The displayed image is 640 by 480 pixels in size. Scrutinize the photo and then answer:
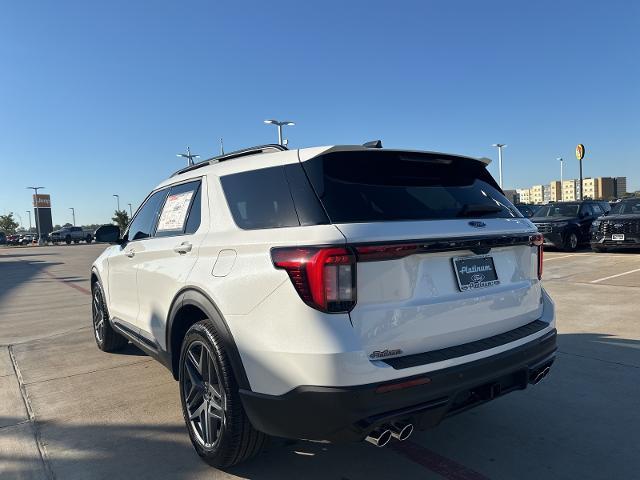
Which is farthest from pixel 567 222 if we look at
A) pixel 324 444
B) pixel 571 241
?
pixel 324 444

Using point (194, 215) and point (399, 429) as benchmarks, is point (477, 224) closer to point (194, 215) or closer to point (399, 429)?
point (399, 429)

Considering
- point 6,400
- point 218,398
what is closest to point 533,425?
point 218,398

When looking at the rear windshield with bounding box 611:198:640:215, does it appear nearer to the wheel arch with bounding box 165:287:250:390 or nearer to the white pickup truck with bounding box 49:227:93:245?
the wheel arch with bounding box 165:287:250:390

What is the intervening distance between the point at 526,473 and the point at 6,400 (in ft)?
13.6

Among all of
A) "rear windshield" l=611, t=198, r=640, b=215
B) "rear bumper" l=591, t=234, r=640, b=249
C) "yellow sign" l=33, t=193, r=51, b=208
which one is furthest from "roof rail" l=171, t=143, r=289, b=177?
"yellow sign" l=33, t=193, r=51, b=208

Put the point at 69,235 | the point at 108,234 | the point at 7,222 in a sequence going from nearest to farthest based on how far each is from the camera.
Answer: the point at 108,234 < the point at 69,235 < the point at 7,222

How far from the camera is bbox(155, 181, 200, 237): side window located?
138 inches

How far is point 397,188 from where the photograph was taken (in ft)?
8.77

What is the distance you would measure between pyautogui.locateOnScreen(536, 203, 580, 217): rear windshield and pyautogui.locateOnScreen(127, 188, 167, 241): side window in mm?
15286

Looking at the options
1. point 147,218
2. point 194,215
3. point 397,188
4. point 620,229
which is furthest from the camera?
point 620,229

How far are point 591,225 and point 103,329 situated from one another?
15230 mm

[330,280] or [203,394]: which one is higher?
[330,280]

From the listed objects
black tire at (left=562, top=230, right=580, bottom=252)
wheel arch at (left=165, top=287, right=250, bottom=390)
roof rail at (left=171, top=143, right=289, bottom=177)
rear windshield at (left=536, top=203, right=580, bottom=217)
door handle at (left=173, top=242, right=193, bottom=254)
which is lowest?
black tire at (left=562, top=230, right=580, bottom=252)

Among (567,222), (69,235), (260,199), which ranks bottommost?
(69,235)
